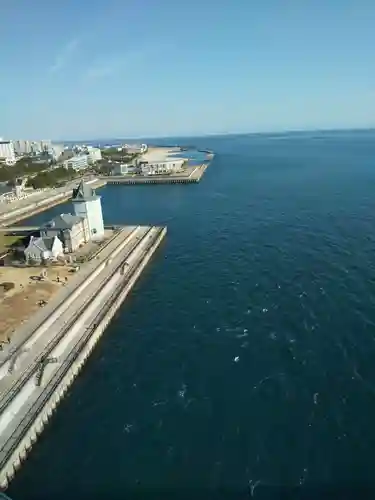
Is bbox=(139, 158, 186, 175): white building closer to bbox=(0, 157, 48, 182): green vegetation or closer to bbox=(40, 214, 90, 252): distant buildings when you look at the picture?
bbox=(0, 157, 48, 182): green vegetation

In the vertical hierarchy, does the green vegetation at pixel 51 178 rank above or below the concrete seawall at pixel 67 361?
below

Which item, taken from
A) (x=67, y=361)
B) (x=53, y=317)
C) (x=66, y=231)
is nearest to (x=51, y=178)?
(x=66, y=231)

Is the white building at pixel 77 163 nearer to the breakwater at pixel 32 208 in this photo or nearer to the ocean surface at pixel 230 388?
the breakwater at pixel 32 208

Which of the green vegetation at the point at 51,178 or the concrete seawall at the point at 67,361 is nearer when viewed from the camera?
the concrete seawall at the point at 67,361

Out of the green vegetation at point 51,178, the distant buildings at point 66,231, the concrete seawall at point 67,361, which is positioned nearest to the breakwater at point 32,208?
the green vegetation at point 51,178

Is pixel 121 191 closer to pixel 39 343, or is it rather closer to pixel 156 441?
pixel 39 343

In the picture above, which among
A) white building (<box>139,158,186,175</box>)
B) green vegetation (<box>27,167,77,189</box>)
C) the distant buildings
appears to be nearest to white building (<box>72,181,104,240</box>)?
the distant buildings
